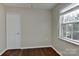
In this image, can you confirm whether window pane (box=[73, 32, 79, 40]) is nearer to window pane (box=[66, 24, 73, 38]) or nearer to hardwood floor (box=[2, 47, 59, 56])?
window pane (box=[66, 24, 73, 38])

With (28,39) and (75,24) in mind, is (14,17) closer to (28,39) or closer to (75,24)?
(28,39)

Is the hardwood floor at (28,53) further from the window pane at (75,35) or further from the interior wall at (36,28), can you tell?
the window pane at (75,35)

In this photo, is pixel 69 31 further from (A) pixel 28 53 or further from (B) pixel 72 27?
(A) pixel 28 53

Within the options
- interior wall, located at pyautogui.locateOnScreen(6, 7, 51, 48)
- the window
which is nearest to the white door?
interior wall, located at pyautogui.locateOnScreen(6, 7, 51, 48)

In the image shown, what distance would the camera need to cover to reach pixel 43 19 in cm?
276

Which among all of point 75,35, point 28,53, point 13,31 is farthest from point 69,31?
point 13,31

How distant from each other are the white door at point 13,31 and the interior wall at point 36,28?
0.13 metres

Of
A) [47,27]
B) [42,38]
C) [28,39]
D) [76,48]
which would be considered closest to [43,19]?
[47,27]

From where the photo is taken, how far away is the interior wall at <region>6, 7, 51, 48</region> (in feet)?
8.60

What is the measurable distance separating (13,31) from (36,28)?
653mm

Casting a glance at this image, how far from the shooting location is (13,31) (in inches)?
105

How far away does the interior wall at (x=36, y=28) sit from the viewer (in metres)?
2.62

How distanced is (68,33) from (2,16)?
1732mm

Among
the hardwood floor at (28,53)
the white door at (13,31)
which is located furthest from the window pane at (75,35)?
the white door at (13,31)
